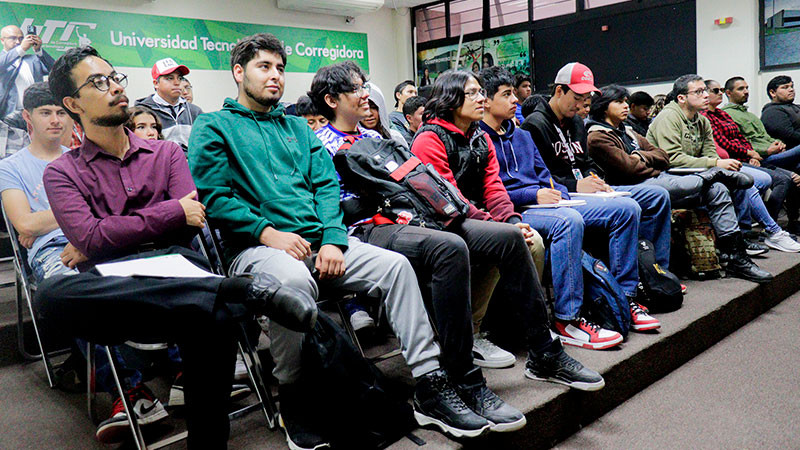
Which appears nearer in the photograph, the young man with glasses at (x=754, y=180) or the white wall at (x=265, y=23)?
the young man with glasses at (x=754, y=180)

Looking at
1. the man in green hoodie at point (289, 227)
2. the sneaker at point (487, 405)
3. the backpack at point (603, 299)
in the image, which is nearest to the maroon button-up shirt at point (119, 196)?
the man in green hoodie at point (289, 227)

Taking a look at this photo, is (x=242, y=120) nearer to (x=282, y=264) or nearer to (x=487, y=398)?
(x=282, y=264)

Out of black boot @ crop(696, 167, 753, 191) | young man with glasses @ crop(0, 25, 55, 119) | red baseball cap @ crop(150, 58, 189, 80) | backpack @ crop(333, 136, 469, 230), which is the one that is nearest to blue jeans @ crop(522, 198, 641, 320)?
backpack @ crop(333, 136, 469, 230)

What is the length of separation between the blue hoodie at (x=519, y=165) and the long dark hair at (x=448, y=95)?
0.33 meters

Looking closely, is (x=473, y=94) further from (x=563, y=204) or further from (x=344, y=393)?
(x=344, y=393)

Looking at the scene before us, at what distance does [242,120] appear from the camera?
6.57ft

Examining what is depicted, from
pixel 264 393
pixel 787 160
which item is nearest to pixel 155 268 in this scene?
pixel 264 393

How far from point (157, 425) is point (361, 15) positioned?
7596 millimetres

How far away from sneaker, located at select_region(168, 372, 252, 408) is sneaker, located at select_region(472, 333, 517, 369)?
83 cm

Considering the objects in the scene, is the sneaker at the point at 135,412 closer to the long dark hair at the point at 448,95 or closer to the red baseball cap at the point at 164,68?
the long dark hair at the point at 448,95

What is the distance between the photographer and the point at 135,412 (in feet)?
5.44

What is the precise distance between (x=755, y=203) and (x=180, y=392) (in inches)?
153

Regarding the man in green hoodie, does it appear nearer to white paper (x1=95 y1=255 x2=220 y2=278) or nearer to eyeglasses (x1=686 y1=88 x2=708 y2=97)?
white paper (x1=95 y1=255 x2=220 y2=278)

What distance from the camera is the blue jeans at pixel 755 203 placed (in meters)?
3.89
